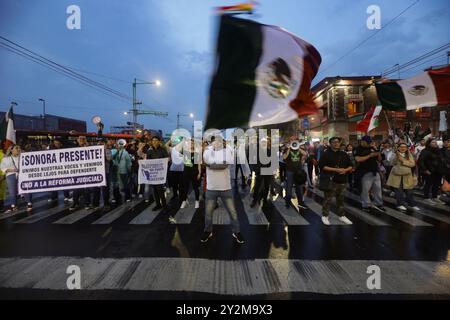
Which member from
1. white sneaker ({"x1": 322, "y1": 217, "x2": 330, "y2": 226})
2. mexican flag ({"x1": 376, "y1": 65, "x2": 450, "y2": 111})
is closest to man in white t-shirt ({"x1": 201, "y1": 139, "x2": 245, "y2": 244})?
white sneaker ({"x1": 322, "y1": 217, "x2": 330, "y2": 226})

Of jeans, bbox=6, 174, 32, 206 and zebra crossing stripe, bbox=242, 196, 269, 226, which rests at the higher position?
jeans, bbox=6, 174, 32, 206

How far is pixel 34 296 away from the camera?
2.95m

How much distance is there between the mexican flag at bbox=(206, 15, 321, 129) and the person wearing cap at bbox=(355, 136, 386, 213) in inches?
167

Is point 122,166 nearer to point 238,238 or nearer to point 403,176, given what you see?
point 238,238

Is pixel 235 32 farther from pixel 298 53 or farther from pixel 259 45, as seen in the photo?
pixel 298 53

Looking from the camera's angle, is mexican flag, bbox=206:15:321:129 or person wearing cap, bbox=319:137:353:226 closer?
mexican flag, bbox=206:15:321:129

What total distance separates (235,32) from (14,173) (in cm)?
789

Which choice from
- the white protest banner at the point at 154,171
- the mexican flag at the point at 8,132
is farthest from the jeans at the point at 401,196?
the mexican flag at the point at 8,132

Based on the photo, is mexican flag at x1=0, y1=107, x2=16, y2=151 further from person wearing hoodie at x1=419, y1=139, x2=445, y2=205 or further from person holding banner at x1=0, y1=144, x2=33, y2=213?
person wearing hoodie at x1=419, y1=139, x2=445, y2=205

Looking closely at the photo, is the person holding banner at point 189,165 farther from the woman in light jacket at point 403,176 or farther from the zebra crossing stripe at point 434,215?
the zebra crossing stripe at point 434,215

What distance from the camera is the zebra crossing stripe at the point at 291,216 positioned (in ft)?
18.9

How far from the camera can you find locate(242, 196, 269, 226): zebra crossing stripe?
582cm

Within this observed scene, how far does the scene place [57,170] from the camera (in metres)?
6.55
